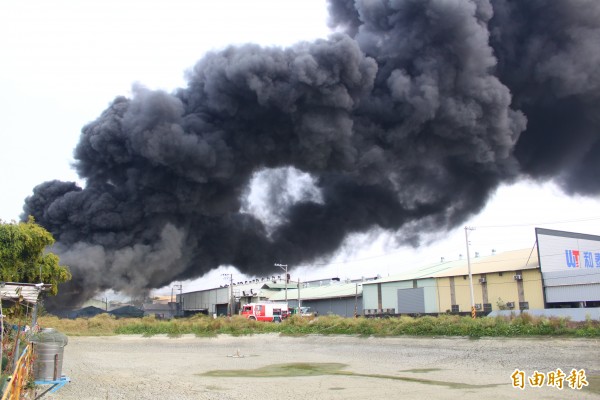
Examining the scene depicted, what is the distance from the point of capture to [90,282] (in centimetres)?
3350

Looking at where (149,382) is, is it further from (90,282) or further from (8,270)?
(90,282)

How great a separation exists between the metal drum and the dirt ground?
4.12 feet

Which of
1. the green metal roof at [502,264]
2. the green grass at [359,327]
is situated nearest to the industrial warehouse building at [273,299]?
the green metal roof at [502,264]

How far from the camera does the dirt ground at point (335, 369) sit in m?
13.0

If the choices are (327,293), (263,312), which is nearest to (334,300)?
(327,293)

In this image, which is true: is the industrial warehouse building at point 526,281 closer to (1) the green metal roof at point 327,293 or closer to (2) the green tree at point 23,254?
(1) the green metal roof at point 327,293

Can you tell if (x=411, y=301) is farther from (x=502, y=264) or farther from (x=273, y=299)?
(x=273, y=299)

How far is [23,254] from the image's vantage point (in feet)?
78.0

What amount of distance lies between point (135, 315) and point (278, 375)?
42.4m

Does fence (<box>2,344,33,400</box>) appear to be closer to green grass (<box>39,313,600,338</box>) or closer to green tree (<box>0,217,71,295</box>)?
green tree (<box>0,217,71,295</box>)

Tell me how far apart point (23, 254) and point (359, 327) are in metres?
17.5

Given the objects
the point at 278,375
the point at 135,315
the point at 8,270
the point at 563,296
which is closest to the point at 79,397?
the point at 278,375

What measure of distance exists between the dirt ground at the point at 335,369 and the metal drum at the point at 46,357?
4.12 feet

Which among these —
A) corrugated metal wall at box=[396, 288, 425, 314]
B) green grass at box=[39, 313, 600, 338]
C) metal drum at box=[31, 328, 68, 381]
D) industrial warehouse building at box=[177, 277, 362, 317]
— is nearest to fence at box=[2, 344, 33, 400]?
metal drum at box=[31, 328, 68, 381]
